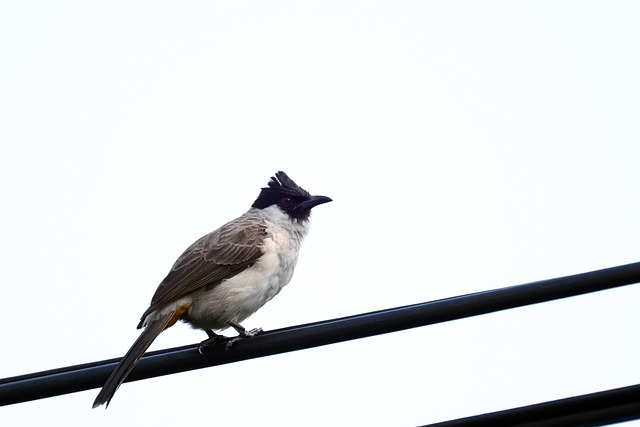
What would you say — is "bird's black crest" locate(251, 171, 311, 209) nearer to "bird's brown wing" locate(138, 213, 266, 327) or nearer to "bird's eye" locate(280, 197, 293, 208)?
"bird's eye" locate(280, 197, 293, 208)

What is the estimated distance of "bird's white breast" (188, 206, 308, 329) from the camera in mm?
5785

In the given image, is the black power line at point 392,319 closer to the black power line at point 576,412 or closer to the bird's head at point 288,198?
the black power line at point 576,412

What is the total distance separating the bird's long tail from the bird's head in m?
1.71

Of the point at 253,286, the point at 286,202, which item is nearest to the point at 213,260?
the point at 253,286

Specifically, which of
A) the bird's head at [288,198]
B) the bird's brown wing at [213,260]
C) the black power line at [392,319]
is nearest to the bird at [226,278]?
the bird's brown wing at [213,260]

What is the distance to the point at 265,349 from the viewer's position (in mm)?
3955

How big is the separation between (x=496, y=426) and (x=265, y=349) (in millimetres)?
1206

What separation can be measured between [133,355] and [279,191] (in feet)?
9.40

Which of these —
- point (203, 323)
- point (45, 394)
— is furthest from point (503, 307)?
point (203, 323)

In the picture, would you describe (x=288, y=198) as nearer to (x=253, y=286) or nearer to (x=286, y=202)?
(x=286, y=202)

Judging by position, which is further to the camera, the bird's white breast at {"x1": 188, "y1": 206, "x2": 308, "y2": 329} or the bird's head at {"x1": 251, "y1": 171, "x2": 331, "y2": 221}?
the bird's head at {"x1": 251, "y1": 171, "x2": 331, "y2": 221}

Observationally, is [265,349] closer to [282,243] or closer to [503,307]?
[503,307]

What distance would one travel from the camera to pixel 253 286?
19.5 feet

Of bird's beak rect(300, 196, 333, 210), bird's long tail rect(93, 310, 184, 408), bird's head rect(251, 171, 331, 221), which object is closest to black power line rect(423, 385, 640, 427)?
bird's long tail rect(93, 310, 184, 408)
